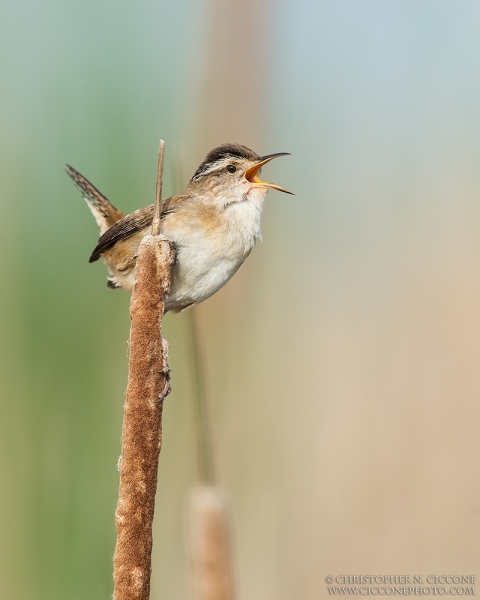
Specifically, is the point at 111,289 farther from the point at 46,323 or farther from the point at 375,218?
the point at 375,218

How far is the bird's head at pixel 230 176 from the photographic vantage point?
3.16 metres

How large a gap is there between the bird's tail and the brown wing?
322 millimetres

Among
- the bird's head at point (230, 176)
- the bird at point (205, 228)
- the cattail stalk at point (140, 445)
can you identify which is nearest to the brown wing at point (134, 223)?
the bird at point (205, 228)

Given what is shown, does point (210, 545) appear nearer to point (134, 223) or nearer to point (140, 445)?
point (140, 445)

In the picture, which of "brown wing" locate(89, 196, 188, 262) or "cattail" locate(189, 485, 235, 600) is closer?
"cattail" locate(189, 485, 235, 600)

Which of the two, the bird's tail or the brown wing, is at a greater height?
the bird's tail

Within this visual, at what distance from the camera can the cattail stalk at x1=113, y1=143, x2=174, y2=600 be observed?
159cm

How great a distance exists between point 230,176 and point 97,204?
83 centimetres

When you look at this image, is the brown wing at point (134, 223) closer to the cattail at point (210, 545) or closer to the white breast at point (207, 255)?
the white breast at point (207, 255)

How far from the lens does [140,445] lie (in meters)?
1.73

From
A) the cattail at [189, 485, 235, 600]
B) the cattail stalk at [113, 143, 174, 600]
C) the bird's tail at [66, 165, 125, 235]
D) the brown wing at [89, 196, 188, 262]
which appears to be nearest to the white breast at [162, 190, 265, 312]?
the brown wing at [89, 196, 188, 262]

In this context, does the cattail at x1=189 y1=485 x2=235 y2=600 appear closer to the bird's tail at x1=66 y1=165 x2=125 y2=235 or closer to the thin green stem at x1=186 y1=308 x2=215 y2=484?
the thin green stem at x1=186 y1=308 x2=215 y2=484

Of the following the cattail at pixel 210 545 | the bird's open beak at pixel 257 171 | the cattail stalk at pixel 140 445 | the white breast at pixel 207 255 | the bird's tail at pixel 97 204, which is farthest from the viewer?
the bird's tail at pixel 97 204

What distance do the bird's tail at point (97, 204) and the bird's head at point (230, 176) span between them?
1.71ft
